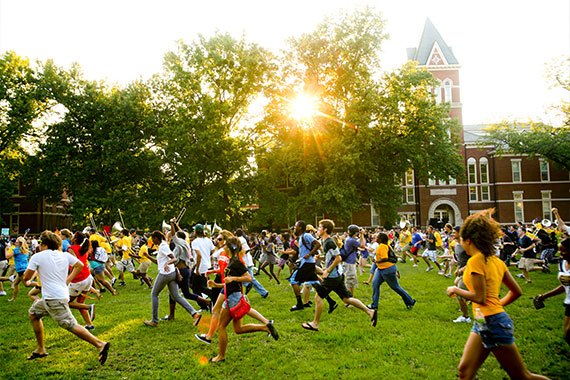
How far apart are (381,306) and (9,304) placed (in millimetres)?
10314

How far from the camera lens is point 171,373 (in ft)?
19.0

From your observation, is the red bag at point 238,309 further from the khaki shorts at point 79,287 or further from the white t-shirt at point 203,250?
the white t-shirt at point 203,250

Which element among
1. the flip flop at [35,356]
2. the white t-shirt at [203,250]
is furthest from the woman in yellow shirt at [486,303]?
the white t-shirt at [203,250]

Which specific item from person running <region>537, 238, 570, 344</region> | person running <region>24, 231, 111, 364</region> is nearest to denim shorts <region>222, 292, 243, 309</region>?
person running <region>24, 231, 111, 364</region>

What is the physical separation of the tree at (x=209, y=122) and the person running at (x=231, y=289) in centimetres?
2445

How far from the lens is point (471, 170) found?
46.9 metres

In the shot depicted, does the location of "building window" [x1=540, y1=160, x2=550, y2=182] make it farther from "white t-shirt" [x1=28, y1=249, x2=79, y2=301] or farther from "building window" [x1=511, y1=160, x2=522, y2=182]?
"white t-shirt" [x1=28, y1=249, x2=79, y2=301]

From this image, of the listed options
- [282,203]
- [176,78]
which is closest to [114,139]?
[176,78]

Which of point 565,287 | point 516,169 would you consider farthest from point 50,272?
point 516,169

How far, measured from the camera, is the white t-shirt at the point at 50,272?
6.09 m

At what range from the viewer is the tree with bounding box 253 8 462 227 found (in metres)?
29.0

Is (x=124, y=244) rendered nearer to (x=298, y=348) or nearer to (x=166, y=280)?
(x=166, y=280)

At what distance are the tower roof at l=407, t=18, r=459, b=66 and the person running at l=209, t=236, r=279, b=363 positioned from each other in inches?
1790

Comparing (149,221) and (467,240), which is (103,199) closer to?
(149,221)
